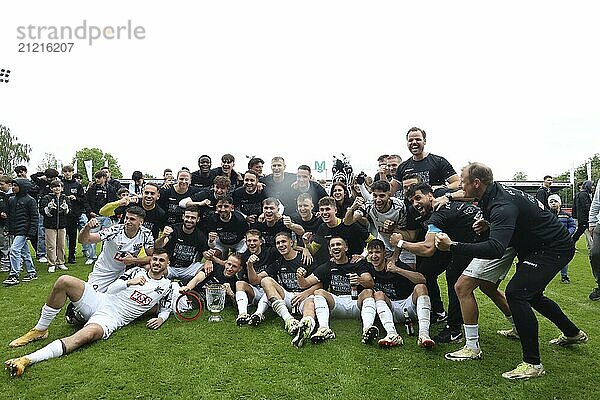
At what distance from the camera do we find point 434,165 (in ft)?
19.1

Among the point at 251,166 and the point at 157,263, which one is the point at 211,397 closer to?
the point at 157,263

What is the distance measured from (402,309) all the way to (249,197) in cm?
299

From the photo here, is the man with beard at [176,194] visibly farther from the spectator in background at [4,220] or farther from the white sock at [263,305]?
the spectator in background at [4,220]

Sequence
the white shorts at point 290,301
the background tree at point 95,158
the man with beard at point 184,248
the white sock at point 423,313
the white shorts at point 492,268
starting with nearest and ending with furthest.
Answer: the white shorts at point 492,268, the white sock at point 423,313, the white shorts at point 290,301, the man with beard at point 184,248, the background tree at point 95,158

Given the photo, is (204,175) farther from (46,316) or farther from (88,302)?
(46,316)

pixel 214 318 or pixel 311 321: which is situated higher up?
pixel 311 321

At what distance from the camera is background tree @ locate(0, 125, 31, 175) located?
53.5 m

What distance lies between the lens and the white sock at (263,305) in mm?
5633

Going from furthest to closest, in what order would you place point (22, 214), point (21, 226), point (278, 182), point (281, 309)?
1. point (22, 214)
2. point (21, 226)
3. point (278, 182)
4. point (281, 309)

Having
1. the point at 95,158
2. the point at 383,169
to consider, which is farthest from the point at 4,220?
the point at 95,158

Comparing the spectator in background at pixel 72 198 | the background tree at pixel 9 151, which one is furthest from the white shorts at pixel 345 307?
the background tree at pixel 9 151

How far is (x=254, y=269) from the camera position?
6168mm

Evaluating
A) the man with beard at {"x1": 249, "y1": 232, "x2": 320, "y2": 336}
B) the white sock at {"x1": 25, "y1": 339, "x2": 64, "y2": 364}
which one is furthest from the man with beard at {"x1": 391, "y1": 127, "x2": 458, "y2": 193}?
the white sock at {"x1": 25, "y1": 339, "x2": 64, "y2": 364}

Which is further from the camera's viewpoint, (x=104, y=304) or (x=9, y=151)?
(x=9, y=151)
